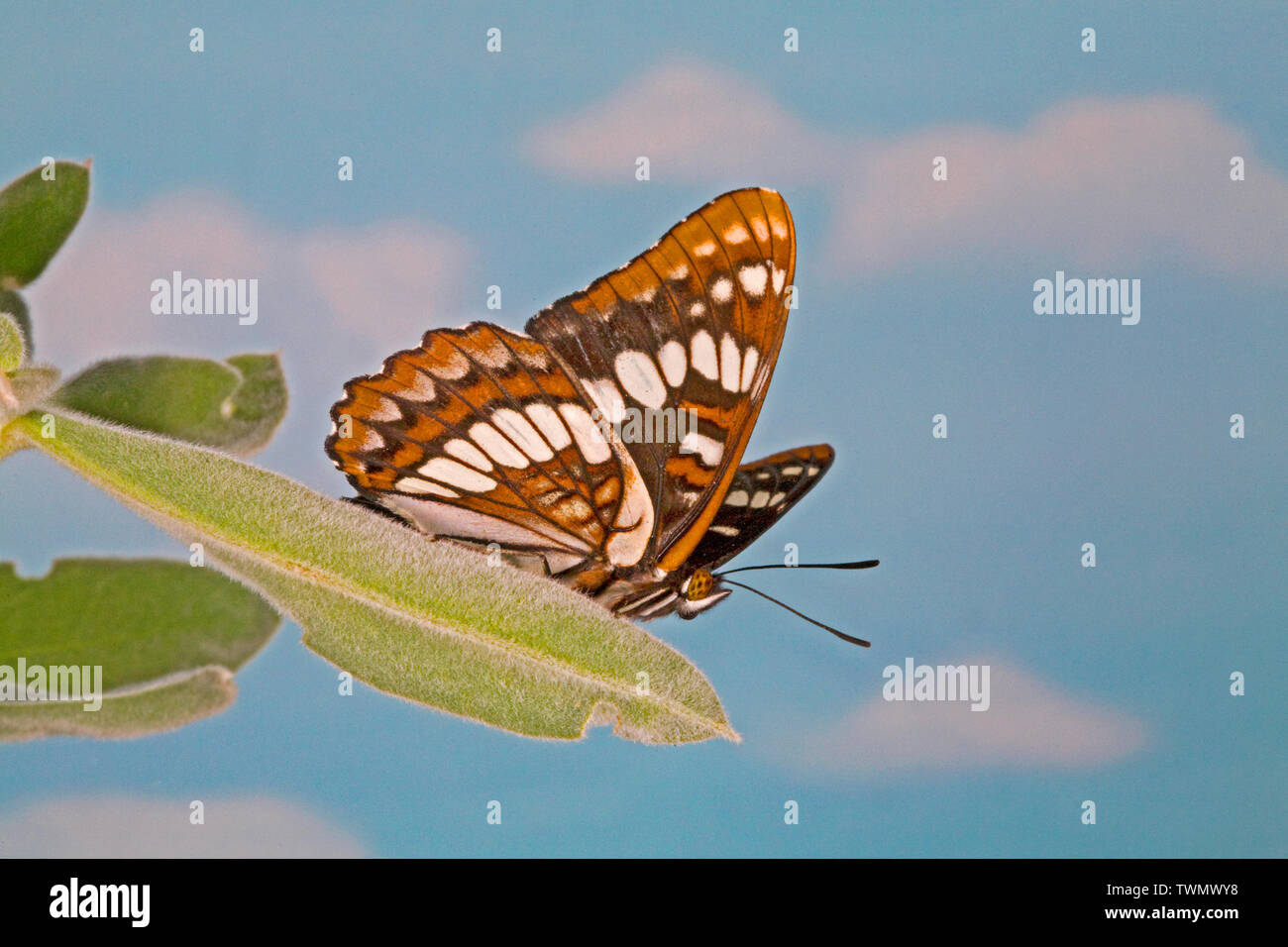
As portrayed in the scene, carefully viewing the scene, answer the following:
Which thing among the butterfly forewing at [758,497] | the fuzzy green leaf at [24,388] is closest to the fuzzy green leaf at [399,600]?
the fuzzy green leaf at [24,388]

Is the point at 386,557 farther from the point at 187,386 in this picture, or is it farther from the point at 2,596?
the point at 2,596

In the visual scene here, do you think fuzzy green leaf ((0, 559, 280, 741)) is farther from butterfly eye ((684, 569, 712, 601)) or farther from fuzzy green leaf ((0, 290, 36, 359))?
butterfly eye ((684, 569, 712, 601))

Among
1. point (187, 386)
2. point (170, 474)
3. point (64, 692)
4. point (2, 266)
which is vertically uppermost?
point (2, 266)

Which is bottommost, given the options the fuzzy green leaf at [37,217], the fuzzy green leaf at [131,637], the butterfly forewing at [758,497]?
the fuzzy green leaf at [131,637]

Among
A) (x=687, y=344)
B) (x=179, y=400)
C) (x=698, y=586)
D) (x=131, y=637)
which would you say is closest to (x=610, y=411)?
(x=687, y=344)

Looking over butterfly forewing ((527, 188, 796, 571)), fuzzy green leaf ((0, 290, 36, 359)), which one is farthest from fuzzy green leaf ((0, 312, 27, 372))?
butterfly forewing ((527, 188, 796, 571))

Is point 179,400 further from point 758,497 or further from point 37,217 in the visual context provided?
point 758,497

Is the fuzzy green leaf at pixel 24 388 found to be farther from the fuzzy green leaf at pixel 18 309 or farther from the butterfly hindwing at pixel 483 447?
the butterfly hindwing at pixel 483 447

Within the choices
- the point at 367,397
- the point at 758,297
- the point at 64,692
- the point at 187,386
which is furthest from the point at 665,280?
the point at 64,692
